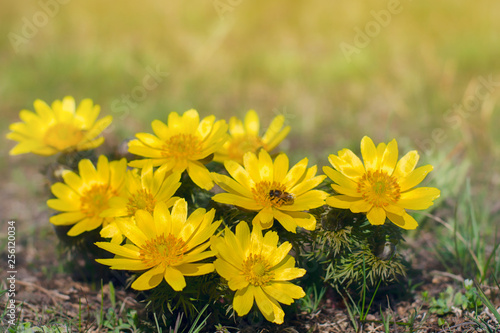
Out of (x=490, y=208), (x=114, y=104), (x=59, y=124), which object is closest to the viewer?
(x=59, y=124)

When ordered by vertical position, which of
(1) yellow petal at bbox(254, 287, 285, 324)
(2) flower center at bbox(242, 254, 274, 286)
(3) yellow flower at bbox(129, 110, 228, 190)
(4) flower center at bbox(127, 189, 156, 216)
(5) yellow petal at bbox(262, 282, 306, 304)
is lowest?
(1) yellow petal at bbox(254, 287, 285, 324)

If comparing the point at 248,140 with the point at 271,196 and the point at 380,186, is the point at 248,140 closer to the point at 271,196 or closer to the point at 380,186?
the point at 271,196

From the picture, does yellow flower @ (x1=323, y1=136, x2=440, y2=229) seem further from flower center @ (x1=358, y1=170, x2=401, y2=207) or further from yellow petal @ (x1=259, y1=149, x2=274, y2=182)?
yellow petal @ (x1=259, y1=149, x2=274, y2=182)

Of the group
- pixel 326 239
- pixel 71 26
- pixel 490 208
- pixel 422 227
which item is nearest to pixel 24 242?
pixel 326 239

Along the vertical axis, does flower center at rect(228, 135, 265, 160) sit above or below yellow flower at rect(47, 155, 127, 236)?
above

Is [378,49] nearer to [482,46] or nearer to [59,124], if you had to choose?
[482,46]

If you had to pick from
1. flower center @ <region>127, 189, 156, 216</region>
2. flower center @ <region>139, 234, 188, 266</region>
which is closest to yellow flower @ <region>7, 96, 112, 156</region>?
flower center @ <region>127, 189, 156, 216</region>
